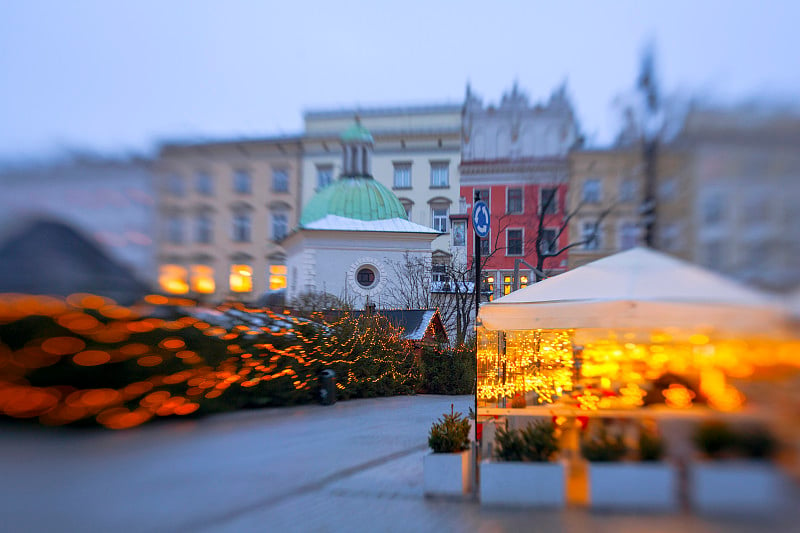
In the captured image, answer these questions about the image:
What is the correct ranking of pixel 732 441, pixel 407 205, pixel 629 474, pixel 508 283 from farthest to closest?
pixel 508 283 < pixel 407 205 < pixel 629 474 < pixel 732 441

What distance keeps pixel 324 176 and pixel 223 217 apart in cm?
142

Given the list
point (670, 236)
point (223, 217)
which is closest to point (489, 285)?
point (670, 236)

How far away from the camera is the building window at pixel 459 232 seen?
271 inches

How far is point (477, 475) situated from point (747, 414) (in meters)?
3.49

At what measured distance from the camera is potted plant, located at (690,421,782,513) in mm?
2238

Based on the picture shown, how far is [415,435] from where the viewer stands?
9211mm

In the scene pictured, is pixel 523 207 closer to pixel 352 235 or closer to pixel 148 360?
pixel 352 235

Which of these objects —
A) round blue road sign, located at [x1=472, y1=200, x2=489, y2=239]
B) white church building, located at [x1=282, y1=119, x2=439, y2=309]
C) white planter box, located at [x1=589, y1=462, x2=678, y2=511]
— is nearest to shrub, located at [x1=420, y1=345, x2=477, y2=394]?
white church building, located at [x1=282, y1=119, x2=439, y2=309]

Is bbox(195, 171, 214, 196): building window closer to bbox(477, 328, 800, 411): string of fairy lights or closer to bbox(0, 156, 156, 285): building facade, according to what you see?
bbox(0, 156, 156, 285): building facade

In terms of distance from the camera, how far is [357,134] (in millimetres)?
3963

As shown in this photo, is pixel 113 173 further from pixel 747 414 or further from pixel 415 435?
pixel 415 435

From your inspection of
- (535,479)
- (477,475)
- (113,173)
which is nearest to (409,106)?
(113,173)

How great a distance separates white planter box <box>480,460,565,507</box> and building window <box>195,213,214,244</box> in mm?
3435

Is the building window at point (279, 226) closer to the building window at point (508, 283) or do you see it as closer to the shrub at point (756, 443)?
the shrub at point (756, 443)
